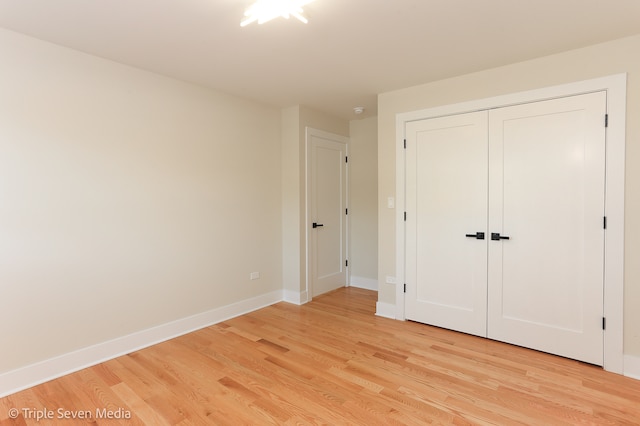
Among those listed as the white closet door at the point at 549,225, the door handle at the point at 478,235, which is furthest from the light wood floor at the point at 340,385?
the door handle at the point at 478,235

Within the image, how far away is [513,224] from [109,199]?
3438mm

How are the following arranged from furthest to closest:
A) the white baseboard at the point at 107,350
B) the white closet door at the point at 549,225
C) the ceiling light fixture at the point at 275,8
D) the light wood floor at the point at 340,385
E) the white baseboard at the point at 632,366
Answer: the white closet door at the point at 549,225 < the white baseboard at the point at 632,366 < the white baseboard at the point at 107,350 < the light wood floor at the point at 340,385 < the ceiling light fixture at the point at 275,8

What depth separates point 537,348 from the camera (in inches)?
110

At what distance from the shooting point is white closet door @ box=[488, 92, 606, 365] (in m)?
2.57

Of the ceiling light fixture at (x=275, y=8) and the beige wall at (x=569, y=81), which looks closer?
the ceiling light fixture at (x=275, y=8)

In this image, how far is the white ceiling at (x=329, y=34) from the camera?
6.63 feet

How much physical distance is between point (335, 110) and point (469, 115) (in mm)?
1768

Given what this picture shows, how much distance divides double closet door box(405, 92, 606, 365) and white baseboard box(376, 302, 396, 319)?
170 mm

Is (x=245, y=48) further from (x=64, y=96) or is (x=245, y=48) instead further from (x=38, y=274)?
(x=38, y=274)

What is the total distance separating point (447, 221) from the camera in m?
3.26

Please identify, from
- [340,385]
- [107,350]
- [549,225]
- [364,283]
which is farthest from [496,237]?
[107,350]

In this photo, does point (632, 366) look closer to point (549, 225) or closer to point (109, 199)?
point (549, 225)

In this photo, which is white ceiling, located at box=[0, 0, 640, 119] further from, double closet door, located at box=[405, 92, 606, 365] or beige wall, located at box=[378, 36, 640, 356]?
double closet door, located at box=[405, 92, 606, 365]

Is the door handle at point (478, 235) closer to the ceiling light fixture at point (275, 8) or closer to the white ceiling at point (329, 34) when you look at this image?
the white ceiling at point (329, 34)
